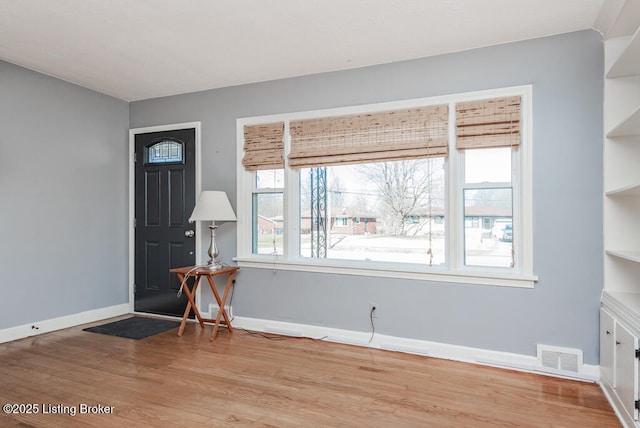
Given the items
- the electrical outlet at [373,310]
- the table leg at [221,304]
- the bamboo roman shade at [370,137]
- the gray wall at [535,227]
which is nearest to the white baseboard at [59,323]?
the table leg at [221,304]

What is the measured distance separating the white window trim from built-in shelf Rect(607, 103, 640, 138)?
1.72ft

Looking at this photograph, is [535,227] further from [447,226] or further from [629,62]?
[629,62]

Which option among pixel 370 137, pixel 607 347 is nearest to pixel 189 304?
pixel 370 137

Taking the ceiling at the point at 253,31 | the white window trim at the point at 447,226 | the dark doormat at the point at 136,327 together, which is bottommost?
the dark doormat at the point at 136,327

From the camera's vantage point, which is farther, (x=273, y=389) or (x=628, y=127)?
(x=273, y=389)

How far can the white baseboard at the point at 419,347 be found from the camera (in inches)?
116

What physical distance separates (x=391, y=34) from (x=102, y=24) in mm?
2096

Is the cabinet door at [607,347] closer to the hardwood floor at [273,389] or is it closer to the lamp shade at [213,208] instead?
the hardwood floor at [273,389]

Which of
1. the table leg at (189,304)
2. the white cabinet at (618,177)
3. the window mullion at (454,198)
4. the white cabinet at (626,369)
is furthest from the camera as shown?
the table leg at (189,304)

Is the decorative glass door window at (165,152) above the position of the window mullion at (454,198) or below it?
above

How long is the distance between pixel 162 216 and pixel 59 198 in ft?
3.31

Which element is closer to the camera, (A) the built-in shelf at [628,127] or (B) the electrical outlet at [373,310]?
(A) the built-in shelf at [628,127]

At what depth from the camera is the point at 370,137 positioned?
11.8 ft

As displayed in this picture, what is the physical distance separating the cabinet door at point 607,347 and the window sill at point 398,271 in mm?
490
